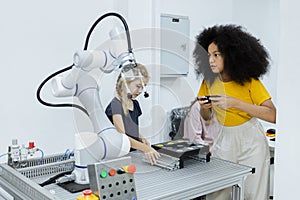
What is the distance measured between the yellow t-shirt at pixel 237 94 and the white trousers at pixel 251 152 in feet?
0.14

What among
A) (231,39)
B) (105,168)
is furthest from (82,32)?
(105,168)

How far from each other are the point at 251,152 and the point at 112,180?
107 cm

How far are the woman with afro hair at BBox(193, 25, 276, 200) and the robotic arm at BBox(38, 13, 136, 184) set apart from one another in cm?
74

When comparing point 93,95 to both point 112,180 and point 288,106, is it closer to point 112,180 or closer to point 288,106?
point 112,180

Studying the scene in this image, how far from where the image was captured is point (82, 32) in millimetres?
2408

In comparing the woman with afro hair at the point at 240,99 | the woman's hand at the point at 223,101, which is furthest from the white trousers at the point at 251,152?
the woman's hand at the point at 223,101

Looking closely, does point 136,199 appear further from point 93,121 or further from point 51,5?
point 51,5

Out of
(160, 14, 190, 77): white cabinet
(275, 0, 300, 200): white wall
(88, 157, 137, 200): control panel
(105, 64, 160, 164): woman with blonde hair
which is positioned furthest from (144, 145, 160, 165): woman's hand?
(275, 0, 300, 200): white wall

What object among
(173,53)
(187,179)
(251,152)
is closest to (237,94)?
(251,152)

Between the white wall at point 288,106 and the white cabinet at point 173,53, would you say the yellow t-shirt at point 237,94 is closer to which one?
the white cabinet at point 173,53

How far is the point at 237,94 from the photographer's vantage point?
1.94m

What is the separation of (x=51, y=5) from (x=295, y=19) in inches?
71.3

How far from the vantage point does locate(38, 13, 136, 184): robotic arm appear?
121cm

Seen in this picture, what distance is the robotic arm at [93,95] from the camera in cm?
121
